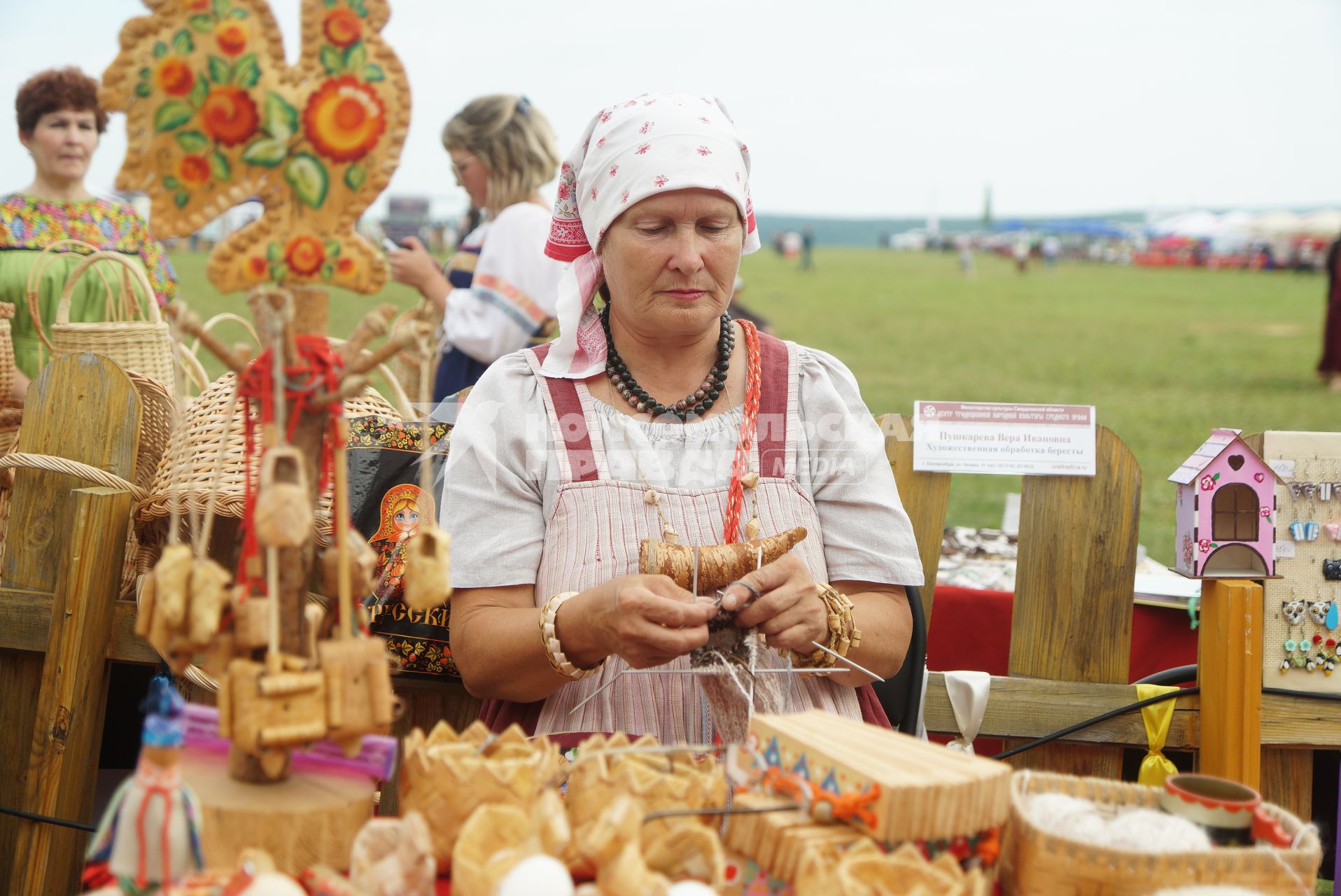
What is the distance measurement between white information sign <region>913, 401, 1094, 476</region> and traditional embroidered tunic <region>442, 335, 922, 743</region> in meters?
0.45

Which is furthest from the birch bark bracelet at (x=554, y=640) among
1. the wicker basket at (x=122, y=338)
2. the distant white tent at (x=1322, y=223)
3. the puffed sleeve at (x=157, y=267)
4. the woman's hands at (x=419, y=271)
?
the distant white tent at (x=1322, y=223)

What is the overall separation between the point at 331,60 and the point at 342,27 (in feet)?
0.12

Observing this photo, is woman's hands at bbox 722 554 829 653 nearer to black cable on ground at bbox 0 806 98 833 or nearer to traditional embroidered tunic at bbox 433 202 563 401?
black cable on ground at bbox 0 806 98 833

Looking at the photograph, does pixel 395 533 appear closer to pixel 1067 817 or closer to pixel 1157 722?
pixel 1067 817

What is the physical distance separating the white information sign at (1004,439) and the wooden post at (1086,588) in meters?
0.03

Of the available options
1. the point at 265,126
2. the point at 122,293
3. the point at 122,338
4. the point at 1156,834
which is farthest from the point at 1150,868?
the point at 122,293

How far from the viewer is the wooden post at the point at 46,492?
2229 mm

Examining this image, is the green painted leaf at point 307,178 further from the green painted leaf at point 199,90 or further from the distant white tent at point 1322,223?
the distant white tent at point 1322,223

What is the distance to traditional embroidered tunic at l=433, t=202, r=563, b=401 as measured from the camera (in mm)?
3879

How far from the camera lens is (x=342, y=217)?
129 centimetres

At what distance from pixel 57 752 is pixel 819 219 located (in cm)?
14176

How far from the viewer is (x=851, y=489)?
1.92m

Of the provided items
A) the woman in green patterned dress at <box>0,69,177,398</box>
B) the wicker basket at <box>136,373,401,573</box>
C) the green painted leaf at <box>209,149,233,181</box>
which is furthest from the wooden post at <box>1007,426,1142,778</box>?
the woman in green patterned dress at <box>0,69,177,398</box>

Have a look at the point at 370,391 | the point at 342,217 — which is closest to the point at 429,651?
the point at 370,391
